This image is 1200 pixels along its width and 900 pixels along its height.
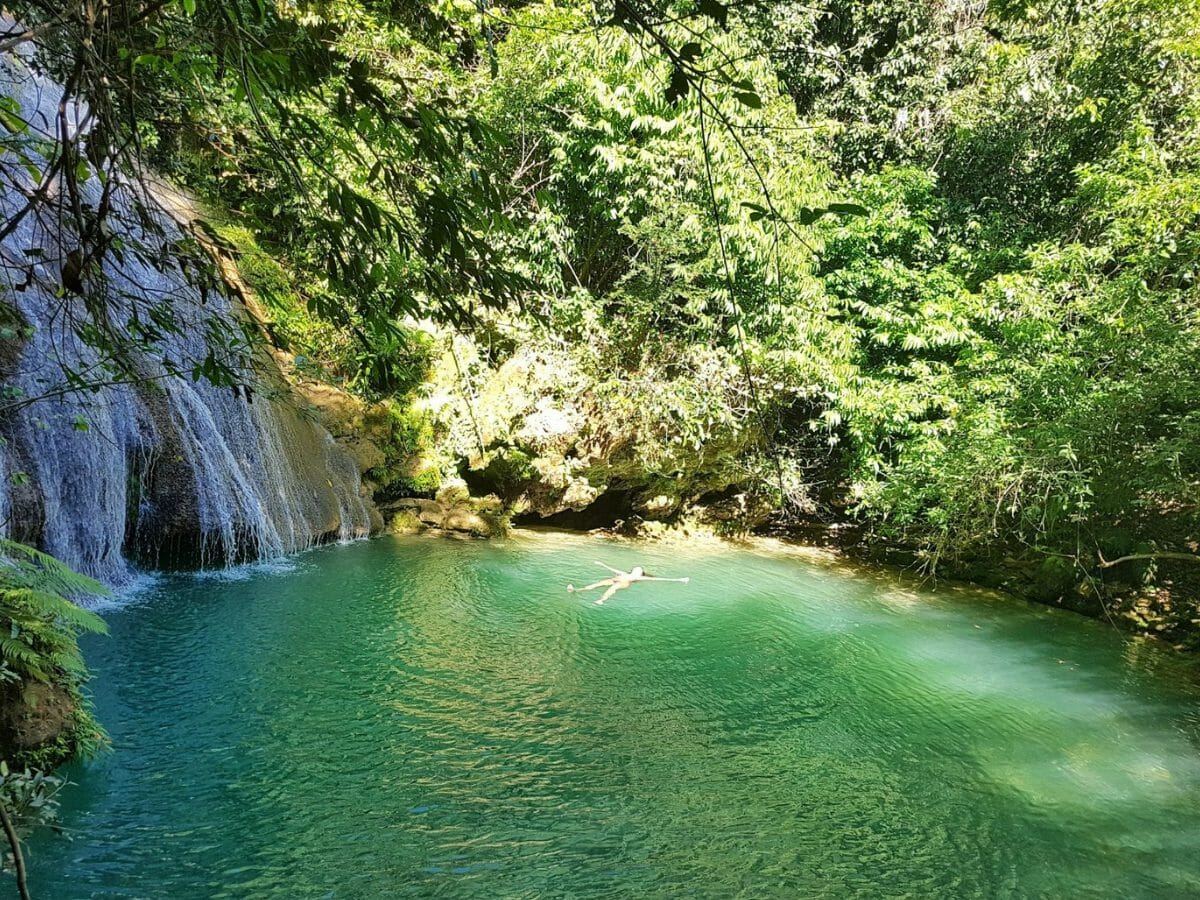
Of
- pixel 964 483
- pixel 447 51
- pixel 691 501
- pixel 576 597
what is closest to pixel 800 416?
pixel 691 501

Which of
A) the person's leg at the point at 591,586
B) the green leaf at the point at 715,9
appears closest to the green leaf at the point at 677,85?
the green leaf at the point at 715,9

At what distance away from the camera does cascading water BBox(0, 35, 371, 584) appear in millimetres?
5418

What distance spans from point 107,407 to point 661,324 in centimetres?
806

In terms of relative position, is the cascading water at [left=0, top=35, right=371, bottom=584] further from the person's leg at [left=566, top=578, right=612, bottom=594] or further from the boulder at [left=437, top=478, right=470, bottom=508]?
the person's leg at [left=566, top=578, right=612, bottom=594]

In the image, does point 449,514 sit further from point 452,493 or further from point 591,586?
point 591,586

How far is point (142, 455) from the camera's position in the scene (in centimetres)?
697

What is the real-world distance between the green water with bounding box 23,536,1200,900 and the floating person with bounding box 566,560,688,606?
31cm

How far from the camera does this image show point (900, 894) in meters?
3.77

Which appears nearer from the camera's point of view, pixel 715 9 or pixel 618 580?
pixel 715 9

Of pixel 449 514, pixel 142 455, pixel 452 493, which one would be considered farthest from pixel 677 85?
pixel 452 493

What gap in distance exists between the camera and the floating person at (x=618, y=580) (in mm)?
8599

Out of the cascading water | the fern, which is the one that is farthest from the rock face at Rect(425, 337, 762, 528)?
the fern

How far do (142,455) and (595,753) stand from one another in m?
5.12

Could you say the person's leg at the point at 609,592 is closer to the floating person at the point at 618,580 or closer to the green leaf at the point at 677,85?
the floating person at the point at 618,580
